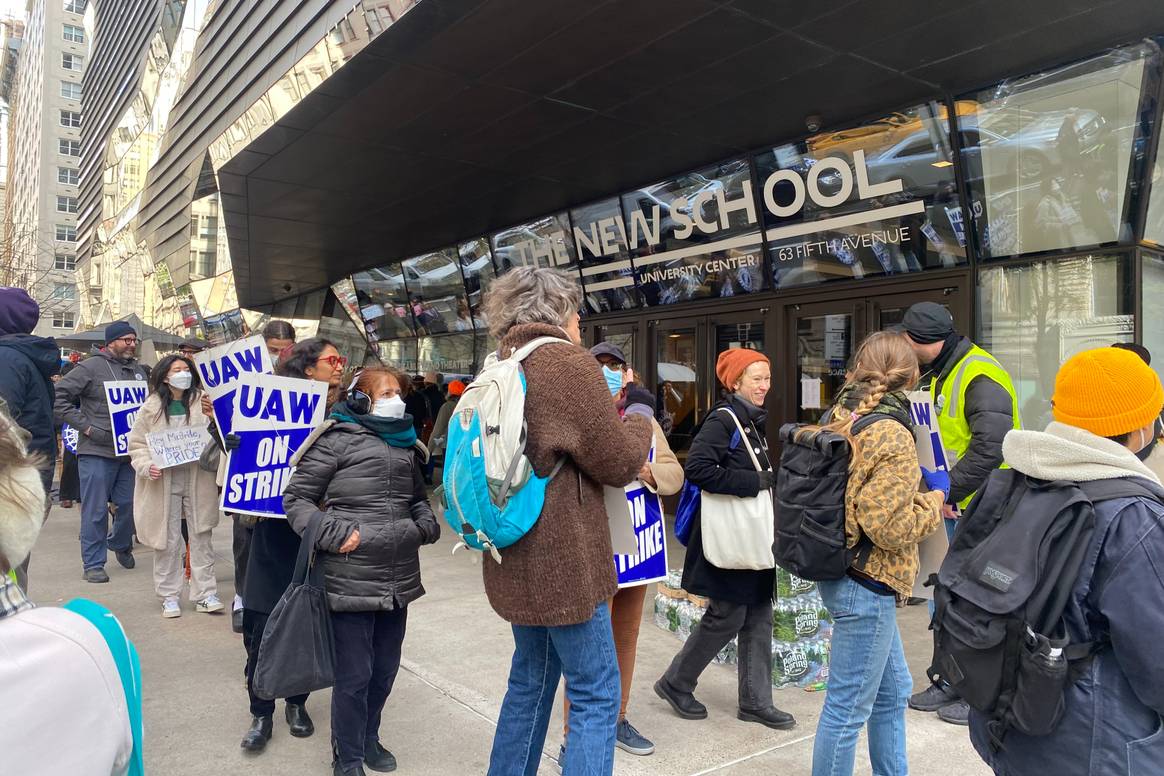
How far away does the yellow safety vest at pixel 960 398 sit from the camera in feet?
13.1

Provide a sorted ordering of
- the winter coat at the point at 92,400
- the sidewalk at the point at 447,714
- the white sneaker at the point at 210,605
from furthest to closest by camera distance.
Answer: the winter coat at the point at 92,400 → the white sneaker at the point at 210,605 → the sidewalk at the point at 447,714

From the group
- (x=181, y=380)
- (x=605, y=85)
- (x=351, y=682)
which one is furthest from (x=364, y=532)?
(x=605, y=85)

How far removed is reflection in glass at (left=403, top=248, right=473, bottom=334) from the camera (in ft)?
40.9

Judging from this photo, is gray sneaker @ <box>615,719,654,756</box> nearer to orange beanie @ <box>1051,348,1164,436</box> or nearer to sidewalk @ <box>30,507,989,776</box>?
sidewalk @ <box>30,507,989,776</box>

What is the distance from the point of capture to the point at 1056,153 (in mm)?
5770

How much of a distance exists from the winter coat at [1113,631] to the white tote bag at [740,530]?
1708 mm

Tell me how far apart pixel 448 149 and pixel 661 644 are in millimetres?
5455

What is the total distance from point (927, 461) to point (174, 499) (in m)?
4.79

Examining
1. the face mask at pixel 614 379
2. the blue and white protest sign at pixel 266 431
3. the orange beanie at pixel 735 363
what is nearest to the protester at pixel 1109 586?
the face mask at pixel 614 379

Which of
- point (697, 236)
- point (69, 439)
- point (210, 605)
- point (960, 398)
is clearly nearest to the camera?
point (960, 398)

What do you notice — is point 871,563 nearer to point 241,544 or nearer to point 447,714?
point 447,714

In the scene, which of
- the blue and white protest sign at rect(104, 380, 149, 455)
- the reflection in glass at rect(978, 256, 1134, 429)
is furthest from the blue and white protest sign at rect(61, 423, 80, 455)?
the reflection in glass at rect(978, 256, 1134, 429)

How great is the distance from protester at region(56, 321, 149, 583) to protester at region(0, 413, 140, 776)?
5811 mm

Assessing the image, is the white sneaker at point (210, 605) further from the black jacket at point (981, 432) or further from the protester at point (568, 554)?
the black jacket at point (981, 432)
